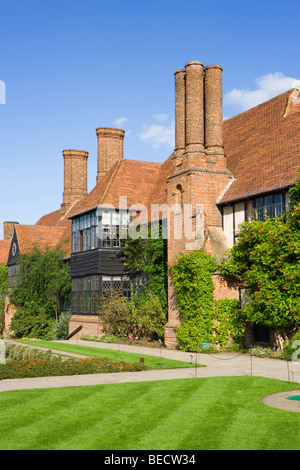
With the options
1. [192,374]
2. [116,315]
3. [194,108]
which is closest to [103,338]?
[116,315]

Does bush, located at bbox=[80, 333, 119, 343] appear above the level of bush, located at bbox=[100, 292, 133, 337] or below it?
below

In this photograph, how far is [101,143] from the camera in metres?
35.3

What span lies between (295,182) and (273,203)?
1522 mm

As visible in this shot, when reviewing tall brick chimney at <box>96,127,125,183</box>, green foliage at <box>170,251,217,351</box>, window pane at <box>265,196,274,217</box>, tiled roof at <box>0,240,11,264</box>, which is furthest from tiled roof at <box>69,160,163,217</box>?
tiled roof at <box>0,240,11,264</box>

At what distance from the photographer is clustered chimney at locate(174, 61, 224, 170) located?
2214cm

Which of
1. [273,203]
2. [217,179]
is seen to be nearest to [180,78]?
[217,179]

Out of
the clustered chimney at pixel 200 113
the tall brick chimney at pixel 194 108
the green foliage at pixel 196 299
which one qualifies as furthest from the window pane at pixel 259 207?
the tall brick chimney at pixel 194 108

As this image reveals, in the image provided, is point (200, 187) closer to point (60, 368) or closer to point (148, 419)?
point (60, 368)

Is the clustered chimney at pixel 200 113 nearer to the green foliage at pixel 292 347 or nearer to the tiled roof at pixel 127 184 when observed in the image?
the tiled roof at pixel 127 184

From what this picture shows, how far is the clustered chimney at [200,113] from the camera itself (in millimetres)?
22141

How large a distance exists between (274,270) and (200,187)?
5.80m

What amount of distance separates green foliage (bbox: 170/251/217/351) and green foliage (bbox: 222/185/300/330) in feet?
6.60

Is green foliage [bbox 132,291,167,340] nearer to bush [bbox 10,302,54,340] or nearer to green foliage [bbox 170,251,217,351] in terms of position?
green foliage [bbox 170,251,217,351]
